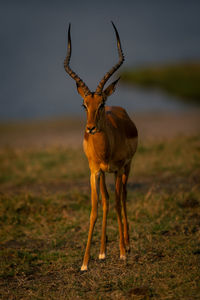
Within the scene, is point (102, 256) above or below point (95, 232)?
above

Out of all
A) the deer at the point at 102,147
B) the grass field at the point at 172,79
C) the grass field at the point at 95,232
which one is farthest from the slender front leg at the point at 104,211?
the grass field at the point at 172,79

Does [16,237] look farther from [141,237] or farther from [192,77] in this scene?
[192,77]

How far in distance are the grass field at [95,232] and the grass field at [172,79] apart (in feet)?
63.4

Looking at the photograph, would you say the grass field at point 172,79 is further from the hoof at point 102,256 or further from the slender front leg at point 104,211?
the hoof at point 102,256

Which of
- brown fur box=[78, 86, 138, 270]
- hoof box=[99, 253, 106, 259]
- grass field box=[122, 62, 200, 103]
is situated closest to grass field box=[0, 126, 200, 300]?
hoof box=[99, 253, 106, 259]

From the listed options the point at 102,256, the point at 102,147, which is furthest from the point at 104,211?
the point at 102,147

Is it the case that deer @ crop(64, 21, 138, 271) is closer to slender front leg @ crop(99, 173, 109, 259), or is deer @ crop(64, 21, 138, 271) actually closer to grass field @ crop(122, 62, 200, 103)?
slender front leg @ crop(99, 173, 109, 259)

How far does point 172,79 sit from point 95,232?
3158 cm

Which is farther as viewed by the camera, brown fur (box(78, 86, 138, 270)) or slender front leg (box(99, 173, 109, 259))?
slender front leg (box(99, 173, 109, 259))

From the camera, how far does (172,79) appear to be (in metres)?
37.3

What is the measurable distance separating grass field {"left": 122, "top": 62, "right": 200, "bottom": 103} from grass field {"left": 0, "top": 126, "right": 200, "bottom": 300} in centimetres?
1932

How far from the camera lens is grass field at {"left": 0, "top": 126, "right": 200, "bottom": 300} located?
508 cm

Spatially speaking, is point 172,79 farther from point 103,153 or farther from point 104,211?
point 103,153

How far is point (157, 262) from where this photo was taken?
5715mm
